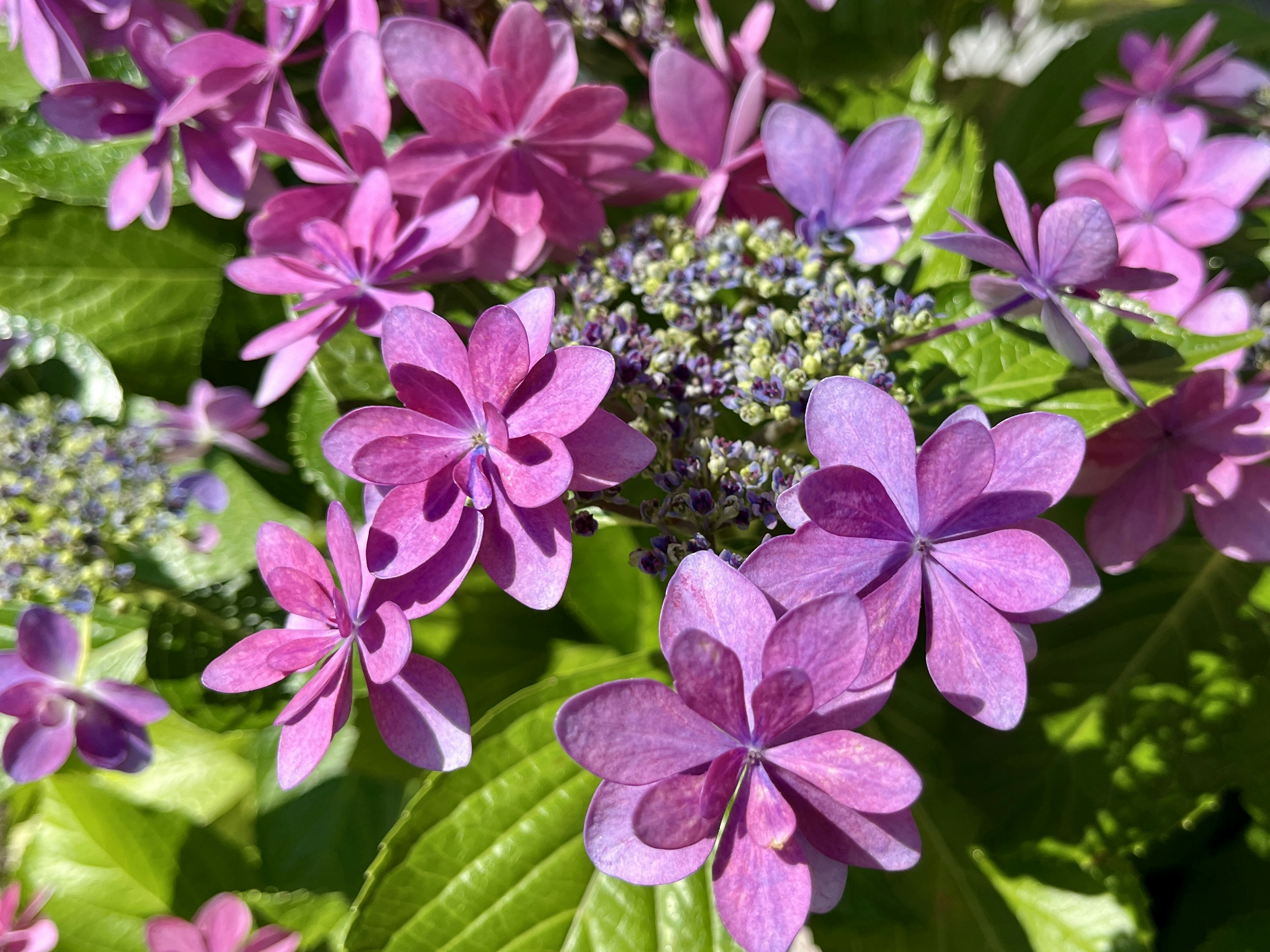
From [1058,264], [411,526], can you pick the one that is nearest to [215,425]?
[411,526]

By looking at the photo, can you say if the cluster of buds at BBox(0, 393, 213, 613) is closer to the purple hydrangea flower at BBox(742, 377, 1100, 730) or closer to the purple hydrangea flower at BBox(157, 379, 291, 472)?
the purple hydrangea flower at BBox(157, 379, 291, 472)

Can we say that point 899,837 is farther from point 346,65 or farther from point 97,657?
point 97,657

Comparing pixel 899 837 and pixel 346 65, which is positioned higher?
pixel 346 65

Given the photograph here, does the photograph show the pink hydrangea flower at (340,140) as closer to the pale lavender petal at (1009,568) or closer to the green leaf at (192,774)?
the pale lavender petal at (1009,568)

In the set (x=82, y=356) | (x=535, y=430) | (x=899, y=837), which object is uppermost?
(x=535, y=430)

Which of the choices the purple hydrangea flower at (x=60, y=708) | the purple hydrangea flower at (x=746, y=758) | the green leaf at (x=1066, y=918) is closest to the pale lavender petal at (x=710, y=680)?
the purple hydrangea flower at (x=746, y=758)

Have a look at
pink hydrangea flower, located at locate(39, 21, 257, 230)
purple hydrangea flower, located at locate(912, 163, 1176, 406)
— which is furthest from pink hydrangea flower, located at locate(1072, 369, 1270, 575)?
pink hydrangea flower, located at locate(39, 21, 257, 230)

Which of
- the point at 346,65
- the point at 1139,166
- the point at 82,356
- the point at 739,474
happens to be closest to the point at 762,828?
the point at 739,474
